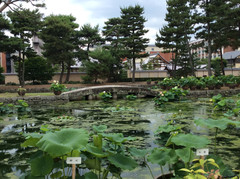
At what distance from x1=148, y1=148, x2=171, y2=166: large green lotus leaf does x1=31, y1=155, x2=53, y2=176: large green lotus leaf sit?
84 cm

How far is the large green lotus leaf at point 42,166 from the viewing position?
163 cm

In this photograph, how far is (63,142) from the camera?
1609mm

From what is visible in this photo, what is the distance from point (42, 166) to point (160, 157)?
0.98 meters

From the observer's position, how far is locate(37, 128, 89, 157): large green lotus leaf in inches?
57.6

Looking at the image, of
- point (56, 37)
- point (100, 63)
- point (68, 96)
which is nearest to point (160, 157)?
point (68, 96)

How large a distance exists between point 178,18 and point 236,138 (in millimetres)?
16084

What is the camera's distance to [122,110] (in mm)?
7695

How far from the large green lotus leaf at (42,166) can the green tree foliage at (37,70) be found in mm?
19377

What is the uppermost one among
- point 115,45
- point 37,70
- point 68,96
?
point 115,45

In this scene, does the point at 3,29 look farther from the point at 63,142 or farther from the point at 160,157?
the point at 160,157

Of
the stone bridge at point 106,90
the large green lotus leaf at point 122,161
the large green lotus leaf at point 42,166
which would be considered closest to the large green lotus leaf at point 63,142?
the large green lotus leaf at point 42,166

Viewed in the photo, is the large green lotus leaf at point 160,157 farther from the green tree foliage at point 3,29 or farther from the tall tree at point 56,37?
the tall tree at point 56,37

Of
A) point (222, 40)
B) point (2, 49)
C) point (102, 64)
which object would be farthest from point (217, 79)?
point (2, 49)

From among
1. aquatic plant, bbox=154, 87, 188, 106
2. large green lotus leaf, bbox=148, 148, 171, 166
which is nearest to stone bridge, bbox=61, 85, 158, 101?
aquatic plant, bbox=154, 87, 188, 106
